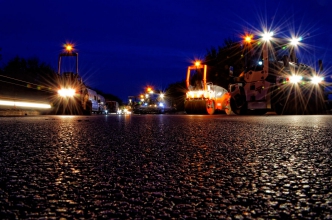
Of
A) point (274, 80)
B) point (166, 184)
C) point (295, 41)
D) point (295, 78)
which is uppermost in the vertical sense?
point (295, 41)

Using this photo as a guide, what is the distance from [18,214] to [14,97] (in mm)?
14080

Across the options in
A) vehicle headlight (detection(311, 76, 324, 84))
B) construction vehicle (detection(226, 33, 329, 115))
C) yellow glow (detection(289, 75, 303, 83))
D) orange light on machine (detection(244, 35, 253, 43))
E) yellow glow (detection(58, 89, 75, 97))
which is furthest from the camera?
yellow glow (detection(58, 89, 75, 97))

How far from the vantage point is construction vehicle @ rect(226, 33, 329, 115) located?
15148 mm

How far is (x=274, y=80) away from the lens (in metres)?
15.2

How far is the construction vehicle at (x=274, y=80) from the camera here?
1515 centimetres

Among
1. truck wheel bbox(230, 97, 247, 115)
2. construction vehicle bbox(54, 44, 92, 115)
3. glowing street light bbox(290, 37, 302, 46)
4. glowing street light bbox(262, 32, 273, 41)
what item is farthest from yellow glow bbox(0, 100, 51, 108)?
glowing street light bbox(290, 37, 302, 46)

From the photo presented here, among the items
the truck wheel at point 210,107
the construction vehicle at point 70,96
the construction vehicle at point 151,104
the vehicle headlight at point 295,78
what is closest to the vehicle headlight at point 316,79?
the vehicle headlight at point 295,78

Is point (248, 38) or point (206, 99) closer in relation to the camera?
point (248, 38)

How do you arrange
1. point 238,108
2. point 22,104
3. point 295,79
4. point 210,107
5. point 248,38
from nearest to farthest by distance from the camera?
1. point 22,104
2. point 295,79
3. point 248,38
4. point 238,108
5. point 210,107

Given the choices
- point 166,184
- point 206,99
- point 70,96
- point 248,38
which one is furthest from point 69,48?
point 166,184

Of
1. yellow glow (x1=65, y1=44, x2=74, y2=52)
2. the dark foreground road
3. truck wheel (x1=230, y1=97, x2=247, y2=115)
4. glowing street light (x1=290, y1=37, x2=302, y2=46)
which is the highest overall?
yellow glow (x1=65, y1=44, x2=74, y2=52)

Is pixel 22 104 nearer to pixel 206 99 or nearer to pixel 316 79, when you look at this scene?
pixel 206 99

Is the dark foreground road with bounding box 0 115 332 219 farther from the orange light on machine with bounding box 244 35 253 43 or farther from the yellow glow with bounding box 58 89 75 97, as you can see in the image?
the yellow glow with bounding box 58 89 75 97

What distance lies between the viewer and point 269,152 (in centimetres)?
302
